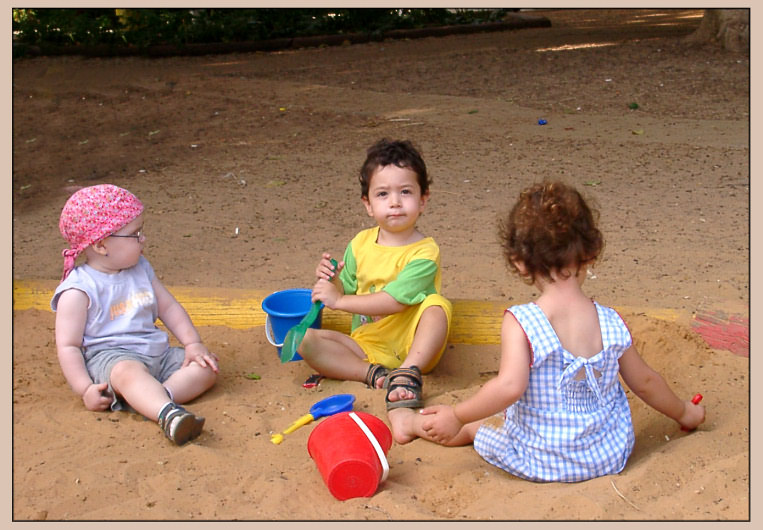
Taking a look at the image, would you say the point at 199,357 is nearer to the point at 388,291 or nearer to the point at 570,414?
the point at 388,291

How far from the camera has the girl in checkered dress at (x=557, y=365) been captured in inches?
96.5

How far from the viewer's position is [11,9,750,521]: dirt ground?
248 centimetres

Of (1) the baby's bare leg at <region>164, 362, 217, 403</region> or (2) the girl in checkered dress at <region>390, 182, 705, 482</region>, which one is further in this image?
(1) the baby's bare leg at <region>164, 362, 217, 403</region>

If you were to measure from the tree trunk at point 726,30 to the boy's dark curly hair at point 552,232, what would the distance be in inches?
351

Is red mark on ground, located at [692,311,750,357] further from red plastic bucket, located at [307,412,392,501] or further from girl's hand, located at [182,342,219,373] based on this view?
girl's hand, located at [182,342,219,373]

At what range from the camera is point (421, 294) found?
3400 millimetres

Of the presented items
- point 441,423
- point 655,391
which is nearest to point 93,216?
point 441,423

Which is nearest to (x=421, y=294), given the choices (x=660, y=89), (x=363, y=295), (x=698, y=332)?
(x=363, y=295)

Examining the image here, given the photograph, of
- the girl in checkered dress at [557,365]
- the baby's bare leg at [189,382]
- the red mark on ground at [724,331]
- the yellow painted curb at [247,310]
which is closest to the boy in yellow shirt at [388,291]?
the yellow painted curb at [247,310]

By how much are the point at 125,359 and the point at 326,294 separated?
0.80 metres

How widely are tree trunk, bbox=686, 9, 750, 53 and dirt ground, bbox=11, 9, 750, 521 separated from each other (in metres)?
0.53

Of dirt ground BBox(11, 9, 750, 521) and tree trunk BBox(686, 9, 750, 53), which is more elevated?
tree trunk BBox(686, 9, 750, 53)

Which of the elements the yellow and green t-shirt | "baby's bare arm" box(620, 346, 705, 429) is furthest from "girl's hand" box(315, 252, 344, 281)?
"baby's bare arm" box(620, 346, 705, 429)

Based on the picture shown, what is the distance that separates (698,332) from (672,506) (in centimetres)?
131
